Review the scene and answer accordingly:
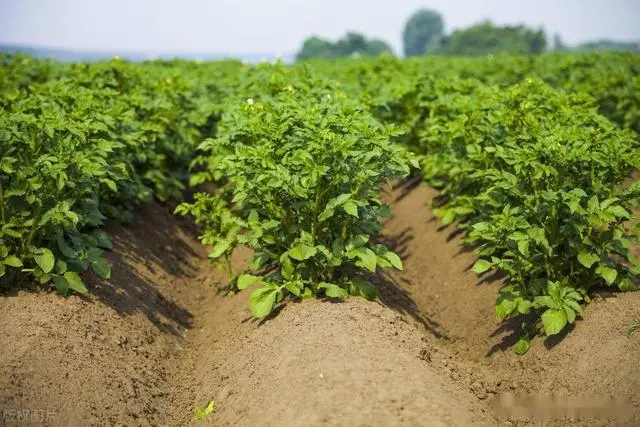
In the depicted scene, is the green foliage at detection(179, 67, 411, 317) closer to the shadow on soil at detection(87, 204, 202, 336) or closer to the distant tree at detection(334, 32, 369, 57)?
the shadow on soil at detection(87, 204, 202, 336)

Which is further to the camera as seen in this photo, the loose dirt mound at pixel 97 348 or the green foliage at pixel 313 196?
the green foliage at pixel 313 196

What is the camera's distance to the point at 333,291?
505 cm

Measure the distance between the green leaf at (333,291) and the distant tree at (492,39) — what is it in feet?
267

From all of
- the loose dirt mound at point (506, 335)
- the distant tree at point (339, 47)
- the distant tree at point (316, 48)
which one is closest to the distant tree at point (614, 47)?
the loose dirt mound at point (506, 335)

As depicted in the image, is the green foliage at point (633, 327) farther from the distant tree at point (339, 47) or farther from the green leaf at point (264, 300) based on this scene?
the distant tree at point (339, 47)

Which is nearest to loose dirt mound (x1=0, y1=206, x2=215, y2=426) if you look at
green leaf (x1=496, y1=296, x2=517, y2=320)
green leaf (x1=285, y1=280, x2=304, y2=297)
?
green leaf (x1=285, y1=280, x2=304, y2=297)

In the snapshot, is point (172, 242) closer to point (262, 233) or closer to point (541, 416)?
point (262, 233)

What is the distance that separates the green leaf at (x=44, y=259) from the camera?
5.15 metres

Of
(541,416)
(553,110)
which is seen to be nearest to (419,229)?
(553,110)

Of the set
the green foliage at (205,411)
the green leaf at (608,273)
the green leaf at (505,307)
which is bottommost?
the green foliage at (205,411)

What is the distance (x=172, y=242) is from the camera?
7.86m

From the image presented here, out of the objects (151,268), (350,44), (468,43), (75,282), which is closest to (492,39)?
(468,43)

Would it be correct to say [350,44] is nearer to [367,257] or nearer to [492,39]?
[492,39]

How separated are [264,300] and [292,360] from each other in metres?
0.75
